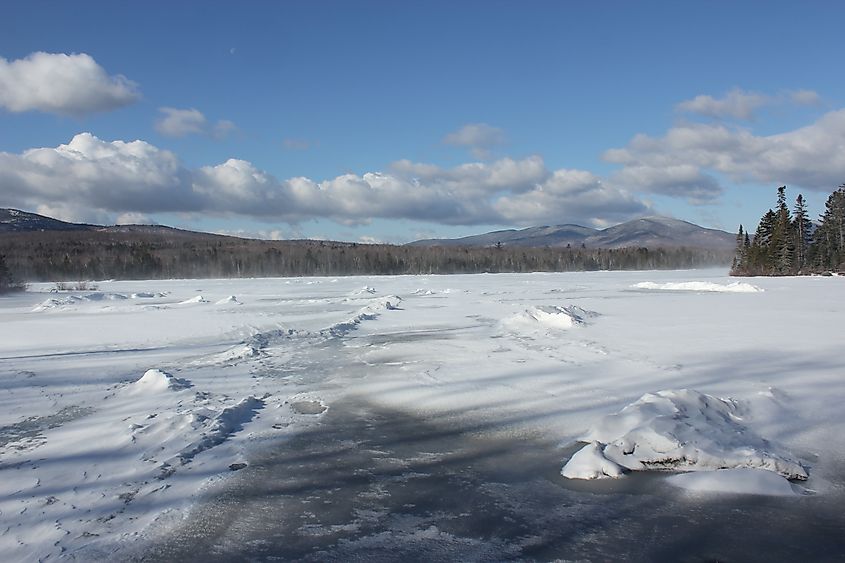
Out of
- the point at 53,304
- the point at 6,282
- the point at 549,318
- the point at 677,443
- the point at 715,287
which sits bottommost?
the point at 677,443

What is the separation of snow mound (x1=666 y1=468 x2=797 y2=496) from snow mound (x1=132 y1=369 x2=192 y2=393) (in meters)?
7.95

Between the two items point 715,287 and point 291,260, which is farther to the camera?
point 291,260

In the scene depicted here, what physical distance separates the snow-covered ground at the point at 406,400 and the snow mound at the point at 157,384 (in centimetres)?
3

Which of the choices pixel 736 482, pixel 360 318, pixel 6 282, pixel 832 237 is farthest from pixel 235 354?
pixel 832 237

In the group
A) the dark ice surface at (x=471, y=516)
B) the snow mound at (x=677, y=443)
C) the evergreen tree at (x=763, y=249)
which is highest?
the evergreen tree at (x=763, y=249)

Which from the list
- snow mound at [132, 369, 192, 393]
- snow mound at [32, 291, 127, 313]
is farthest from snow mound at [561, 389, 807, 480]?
snow mound at [32, 291, 127, 313]

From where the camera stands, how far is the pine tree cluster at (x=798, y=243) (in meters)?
57.0

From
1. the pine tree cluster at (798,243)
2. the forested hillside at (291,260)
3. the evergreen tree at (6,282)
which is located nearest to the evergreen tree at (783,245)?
the pine tree cluster at (798,243)

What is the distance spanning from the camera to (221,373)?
37.2 ft

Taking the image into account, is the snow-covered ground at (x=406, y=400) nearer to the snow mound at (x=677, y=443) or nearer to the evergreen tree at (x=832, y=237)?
the snow mound at (x=677, y=443)

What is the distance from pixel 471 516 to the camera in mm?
4961

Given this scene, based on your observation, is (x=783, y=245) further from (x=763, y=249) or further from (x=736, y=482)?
(x=736, y=482)

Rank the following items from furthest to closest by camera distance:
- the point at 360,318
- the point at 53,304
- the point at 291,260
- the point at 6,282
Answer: the point at 291,260
the point at 6,282
the point at 53,304
the point at 360,318

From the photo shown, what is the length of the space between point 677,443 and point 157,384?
826 centimetres
